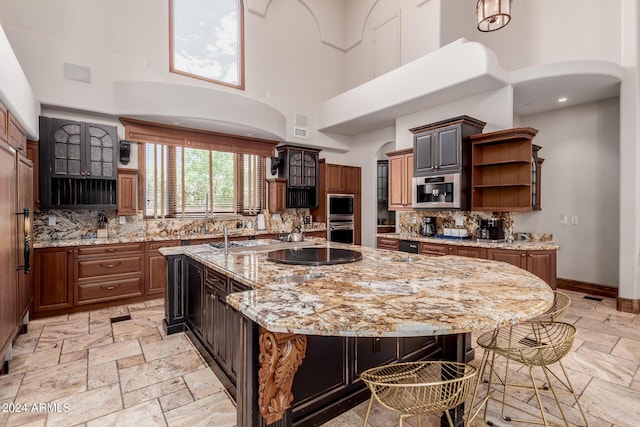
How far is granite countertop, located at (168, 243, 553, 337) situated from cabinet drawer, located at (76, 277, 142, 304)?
293 cm

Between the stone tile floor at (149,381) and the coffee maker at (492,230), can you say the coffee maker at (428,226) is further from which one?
the stone tile floor at (149,381)

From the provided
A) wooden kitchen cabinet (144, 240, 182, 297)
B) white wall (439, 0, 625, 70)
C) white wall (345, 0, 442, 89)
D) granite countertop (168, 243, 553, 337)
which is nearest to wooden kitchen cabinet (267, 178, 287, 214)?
wooden kitchen cabinet (144, 240, 182, 297)

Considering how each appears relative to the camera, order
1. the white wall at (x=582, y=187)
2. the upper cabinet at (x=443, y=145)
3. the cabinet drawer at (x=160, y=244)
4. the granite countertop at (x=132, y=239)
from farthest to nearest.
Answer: the white wall at (x=582, y=187) → the cabinet drawer at (x=160, y=244) → the upper cabinet at (x=443, y=145) → the granite countertop at (x=132, y=239)

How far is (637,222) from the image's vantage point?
4039 mm

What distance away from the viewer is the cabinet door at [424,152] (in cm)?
491

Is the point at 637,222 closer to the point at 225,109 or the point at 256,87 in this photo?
the point at 225,109

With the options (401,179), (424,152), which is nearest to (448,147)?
(424,152)

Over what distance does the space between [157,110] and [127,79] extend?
788mm

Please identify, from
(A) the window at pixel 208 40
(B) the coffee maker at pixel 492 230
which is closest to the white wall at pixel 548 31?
(B) the coffee maker at pixel 492 230

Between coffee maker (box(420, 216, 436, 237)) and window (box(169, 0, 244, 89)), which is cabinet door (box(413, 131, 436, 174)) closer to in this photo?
coffee maker (box(420, 216, 436, 237))

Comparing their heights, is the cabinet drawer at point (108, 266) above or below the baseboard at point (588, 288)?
above

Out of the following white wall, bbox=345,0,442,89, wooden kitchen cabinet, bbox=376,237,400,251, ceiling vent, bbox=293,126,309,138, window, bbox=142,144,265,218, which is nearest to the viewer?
window, bbox=142,144,265,218

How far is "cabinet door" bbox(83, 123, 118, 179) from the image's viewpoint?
444cm

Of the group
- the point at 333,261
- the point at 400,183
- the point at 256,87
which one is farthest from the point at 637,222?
the point at 256,87
